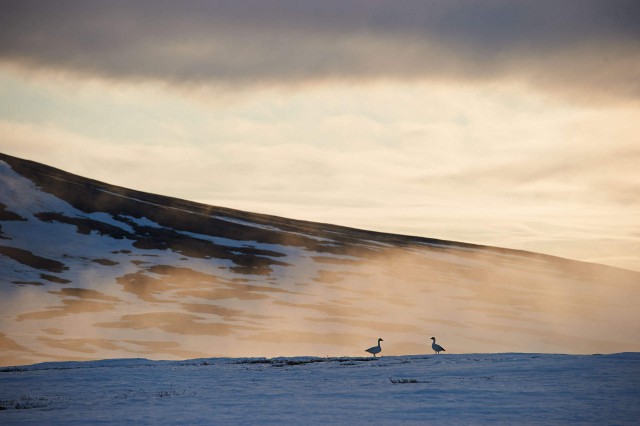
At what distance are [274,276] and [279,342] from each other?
119 feet

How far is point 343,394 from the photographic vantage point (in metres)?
22.7

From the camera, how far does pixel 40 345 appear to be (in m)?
63.2

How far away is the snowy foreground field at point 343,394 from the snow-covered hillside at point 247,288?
35.1m

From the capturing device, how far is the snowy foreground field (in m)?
17.9

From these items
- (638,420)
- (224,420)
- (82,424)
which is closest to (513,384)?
(638,420)

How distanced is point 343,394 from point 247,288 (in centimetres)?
7495

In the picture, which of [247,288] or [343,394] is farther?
[247,288]

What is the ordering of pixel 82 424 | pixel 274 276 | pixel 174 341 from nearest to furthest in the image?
pixel 82 424 → pixel 174 341 → pixel 274 276

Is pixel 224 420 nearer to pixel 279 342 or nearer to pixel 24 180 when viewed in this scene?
pixel 279 342

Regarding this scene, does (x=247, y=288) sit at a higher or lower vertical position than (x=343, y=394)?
lower

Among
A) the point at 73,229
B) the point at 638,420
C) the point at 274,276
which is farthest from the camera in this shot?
the point at 73,229

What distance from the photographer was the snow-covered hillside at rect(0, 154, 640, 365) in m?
71.2

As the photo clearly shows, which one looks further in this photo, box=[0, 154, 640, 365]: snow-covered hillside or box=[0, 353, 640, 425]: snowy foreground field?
box=[0, 154, 640, 365]: snow-covered hillside

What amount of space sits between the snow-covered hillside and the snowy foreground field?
35136 millimetres
